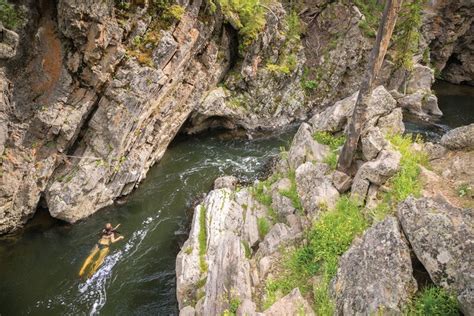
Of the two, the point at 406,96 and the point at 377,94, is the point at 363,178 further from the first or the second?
the point at 406,96

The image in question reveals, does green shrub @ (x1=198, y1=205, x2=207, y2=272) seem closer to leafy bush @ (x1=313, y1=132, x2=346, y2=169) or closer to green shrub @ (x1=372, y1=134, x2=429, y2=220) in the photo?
leafy bush @ (x1=313, y1=132, x2=346, y2=169)

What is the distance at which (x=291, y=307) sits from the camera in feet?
26.6

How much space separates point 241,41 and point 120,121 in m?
12.1

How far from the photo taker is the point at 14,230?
15.1 meters

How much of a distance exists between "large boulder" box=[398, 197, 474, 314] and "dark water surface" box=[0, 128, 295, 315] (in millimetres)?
8899

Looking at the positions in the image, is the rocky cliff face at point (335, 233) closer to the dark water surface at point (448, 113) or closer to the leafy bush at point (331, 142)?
the leafy bush at point (331, 142)

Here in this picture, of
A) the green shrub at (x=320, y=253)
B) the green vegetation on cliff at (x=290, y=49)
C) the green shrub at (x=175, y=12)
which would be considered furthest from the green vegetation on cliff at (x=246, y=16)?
the green shrub at (x=320, y=253)

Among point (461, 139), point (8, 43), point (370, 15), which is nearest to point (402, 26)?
point (370, 15)

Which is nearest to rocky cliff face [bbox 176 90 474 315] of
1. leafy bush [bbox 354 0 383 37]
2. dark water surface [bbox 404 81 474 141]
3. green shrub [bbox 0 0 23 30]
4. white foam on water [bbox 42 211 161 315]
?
white foam on water [bbox 42 211 161 315]

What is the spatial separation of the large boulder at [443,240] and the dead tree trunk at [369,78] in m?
4.16

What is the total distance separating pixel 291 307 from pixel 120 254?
9.23 meters

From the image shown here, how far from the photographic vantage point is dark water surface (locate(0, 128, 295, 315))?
12.4 metres

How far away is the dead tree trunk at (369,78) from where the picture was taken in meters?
10.1

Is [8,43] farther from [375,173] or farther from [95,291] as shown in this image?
[375,173]
